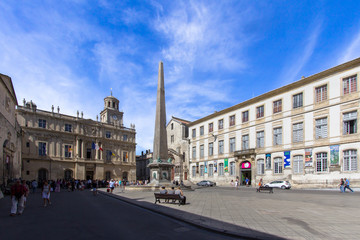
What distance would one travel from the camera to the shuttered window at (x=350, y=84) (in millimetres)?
24172

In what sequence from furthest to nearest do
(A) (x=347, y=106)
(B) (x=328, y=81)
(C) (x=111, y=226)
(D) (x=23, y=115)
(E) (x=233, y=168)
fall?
(D) (x=23, y=115), (E) (x=233, y=168), (B) (x=328, y=81), (A) (x=347, y=106), (C) (x=111, y=226)

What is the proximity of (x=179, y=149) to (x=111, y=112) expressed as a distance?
18901 millimetres

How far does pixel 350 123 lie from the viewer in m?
24.4

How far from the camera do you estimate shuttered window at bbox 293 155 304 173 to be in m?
28.3

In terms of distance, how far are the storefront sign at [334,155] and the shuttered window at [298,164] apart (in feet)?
11.5

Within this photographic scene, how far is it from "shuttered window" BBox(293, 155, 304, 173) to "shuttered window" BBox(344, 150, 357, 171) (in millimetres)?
4754

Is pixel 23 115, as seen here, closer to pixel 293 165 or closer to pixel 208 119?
pixel 208 119

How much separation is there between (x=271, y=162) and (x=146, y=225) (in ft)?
88.8

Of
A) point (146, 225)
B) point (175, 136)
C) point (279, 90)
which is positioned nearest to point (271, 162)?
point (279, 90)

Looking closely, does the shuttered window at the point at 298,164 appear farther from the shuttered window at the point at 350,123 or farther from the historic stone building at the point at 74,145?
the historic stone building at the point at 74,145

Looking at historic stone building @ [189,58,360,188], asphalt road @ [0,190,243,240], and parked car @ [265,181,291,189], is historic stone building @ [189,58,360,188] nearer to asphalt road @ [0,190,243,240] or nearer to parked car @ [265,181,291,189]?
parked car @ [265,181,291,189]

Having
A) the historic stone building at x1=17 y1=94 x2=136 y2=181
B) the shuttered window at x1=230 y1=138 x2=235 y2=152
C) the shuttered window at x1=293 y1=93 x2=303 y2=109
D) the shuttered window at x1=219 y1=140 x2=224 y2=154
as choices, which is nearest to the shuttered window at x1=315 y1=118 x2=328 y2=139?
the shuttered window at x1=293 y1=93 x2=303 y2=109

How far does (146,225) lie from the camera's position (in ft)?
26.6

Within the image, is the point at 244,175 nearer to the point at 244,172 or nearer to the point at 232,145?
the point at 244,172
